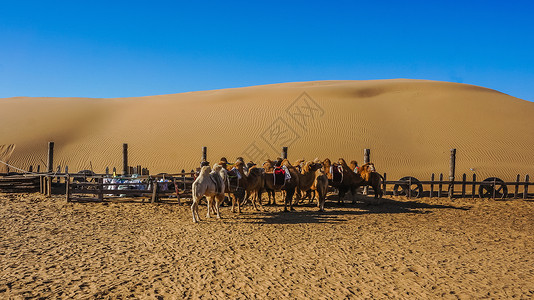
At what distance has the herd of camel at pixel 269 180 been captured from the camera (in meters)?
10.5

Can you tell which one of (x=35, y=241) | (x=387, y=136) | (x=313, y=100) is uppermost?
(x=313, y=100)

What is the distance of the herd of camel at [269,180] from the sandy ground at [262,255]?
77 cm

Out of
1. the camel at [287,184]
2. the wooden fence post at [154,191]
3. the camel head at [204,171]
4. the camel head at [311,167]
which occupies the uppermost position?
the camel head at [311,167]

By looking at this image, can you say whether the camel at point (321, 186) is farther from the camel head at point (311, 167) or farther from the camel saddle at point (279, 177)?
the camel saddle at point (279, 177)

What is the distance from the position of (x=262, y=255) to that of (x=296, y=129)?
30910 mm

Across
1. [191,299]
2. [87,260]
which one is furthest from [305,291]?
[87,260]

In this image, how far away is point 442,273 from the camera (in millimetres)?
6227

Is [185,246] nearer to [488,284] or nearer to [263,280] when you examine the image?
[263,280]

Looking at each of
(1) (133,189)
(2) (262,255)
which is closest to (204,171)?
(2) (262,255)

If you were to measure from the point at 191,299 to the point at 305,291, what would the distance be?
161cm

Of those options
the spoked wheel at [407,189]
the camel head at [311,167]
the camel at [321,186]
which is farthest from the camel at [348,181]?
the spoked wheel at [407,189]

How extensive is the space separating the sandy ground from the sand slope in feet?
62.6

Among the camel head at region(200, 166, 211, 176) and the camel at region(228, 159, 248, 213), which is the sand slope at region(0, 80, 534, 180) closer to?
the camel at region(228, 159, 248, 213)

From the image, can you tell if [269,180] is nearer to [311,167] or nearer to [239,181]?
[239,181]
